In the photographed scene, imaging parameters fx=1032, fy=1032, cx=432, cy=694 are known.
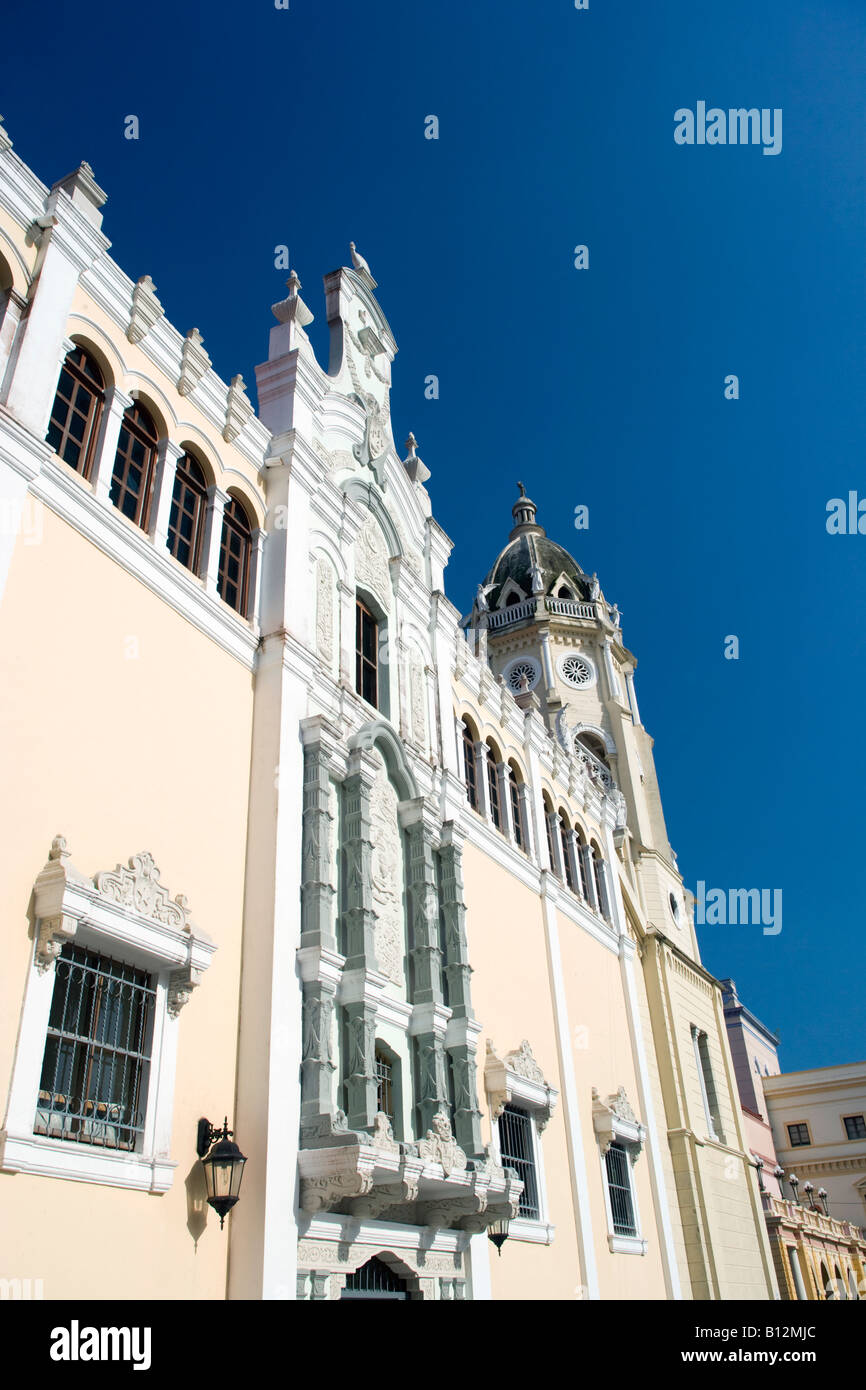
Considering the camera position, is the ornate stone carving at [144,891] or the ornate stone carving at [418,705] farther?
the ornate stone carving at [418,705]

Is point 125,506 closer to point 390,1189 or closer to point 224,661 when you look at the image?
point 224,661

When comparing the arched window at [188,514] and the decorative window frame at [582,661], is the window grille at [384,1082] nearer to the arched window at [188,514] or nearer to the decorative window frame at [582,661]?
the arched window at [188,514]

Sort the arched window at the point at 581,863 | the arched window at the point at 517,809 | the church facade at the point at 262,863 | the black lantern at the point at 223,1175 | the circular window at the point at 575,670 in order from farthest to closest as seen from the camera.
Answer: the circular window at the point at 575,670, the arched window at the point at 581,863, the arched window at the point at 517,809, the black lantern at the point at 223,1175, the church facade at the point at 262,863

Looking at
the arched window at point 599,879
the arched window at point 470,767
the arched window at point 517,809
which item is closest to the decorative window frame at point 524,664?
the arched window at point 599,879

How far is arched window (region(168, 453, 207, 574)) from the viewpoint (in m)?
12.2

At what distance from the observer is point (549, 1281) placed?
50.7 ft

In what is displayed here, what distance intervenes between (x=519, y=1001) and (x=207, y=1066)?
8.59 m

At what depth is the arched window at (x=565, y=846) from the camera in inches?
902

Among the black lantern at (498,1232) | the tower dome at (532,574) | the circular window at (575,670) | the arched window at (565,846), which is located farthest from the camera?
the tower dome at (532,574)

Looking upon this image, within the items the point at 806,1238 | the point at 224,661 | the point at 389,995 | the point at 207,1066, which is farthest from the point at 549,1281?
the point at 806,1238

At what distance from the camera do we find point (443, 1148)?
482 inches

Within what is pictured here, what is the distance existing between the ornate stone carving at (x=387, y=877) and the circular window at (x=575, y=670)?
20534mm

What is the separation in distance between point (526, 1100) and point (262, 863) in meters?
7.33

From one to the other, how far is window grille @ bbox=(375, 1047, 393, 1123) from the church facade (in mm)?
27
